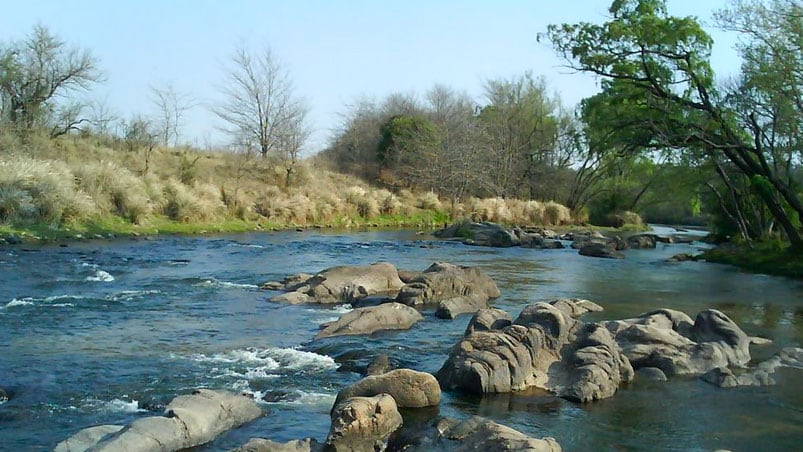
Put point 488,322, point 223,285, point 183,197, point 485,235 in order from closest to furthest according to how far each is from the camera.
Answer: point 488,322 < point 223,285 < point 485,235 < point 183,197

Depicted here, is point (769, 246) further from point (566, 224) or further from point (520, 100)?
point (520, 100)

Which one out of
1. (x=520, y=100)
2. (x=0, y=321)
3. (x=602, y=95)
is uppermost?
(x=520, y=100)

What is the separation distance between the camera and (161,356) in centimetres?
1169

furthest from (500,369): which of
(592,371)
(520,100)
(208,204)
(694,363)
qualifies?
(520,100)

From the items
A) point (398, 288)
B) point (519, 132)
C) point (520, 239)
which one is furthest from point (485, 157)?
point (398, 288)

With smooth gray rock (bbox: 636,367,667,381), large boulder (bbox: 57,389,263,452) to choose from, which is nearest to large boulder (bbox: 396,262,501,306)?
smooth gray rock (bbox: 636,367,667,381)

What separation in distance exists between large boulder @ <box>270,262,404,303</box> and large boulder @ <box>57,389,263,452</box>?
8.90 m

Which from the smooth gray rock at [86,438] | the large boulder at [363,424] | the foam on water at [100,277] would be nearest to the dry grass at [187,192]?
the foam on water at [100,277]

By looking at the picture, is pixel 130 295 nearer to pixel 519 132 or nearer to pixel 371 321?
pixel 371 321

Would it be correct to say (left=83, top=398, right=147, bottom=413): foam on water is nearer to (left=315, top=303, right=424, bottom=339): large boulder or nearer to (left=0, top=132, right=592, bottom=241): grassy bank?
(left=315, top=303, right=424, bottom=339): large boulder

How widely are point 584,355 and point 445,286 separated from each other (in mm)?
7753

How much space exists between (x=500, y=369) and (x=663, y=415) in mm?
2250

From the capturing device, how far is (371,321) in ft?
46.4

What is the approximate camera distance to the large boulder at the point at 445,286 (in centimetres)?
1747
